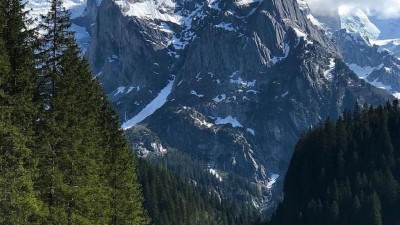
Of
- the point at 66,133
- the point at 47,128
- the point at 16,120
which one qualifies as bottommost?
the point at 66,133

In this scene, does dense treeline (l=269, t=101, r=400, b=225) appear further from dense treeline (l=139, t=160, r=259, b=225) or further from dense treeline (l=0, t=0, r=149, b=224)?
dense treeline (l=0, t=0, r=149, b=224)

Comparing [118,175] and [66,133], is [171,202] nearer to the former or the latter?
[118,175]

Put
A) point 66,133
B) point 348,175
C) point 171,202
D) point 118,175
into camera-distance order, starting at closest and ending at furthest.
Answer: point 66,133, point 118,175, point 348,175, point 171,202

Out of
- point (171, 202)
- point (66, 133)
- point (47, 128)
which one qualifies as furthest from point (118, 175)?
point (171, 202)

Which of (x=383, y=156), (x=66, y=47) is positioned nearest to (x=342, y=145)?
(x=383, y=156)

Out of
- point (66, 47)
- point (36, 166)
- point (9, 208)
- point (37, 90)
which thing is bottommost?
point (9, 208)

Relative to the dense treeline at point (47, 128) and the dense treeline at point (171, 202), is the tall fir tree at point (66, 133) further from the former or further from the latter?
the dense treeline at point (171, 202)

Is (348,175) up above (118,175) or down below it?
below

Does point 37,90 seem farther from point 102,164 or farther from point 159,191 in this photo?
point 159,191
